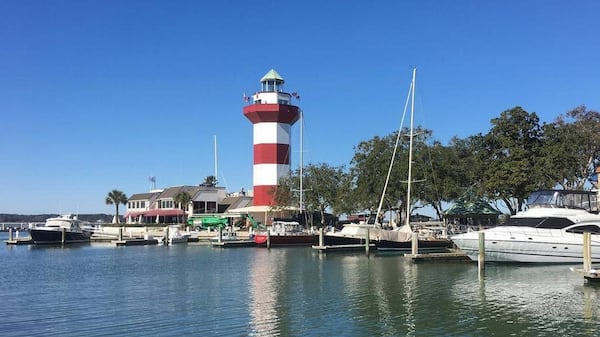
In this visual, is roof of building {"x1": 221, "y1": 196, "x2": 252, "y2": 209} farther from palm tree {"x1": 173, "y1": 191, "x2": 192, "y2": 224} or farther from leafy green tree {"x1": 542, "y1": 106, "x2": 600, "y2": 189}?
leafy green tree {"x1": 542, "y1": 106, "x2": 600, "y2": 189}

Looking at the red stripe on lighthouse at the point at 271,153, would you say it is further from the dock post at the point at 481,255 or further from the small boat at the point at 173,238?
the dock post at the point at 481,255

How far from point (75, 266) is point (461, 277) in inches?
1038

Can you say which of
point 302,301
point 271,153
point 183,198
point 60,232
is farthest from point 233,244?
point 183,198

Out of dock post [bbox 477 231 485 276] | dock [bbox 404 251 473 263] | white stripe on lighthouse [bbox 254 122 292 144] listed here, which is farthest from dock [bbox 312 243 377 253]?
white stripe on lighthouse [bbox 254 122 292 144]

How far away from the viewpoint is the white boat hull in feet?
113

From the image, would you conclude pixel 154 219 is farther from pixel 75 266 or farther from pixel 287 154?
pixel 75 266

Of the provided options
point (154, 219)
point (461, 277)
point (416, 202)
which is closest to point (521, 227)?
point (461, 277)

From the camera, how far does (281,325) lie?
63.8 ft

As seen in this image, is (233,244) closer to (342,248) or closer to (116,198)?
(342,248)

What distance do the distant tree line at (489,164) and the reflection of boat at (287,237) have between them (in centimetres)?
793

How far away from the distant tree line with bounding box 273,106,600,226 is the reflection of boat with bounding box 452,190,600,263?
50.1ft

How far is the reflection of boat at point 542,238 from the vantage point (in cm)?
3459

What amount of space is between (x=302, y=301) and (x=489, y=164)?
36.5 meters

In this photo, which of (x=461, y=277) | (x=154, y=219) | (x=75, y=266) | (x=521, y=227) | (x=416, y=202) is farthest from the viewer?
(x=154, y=219)
